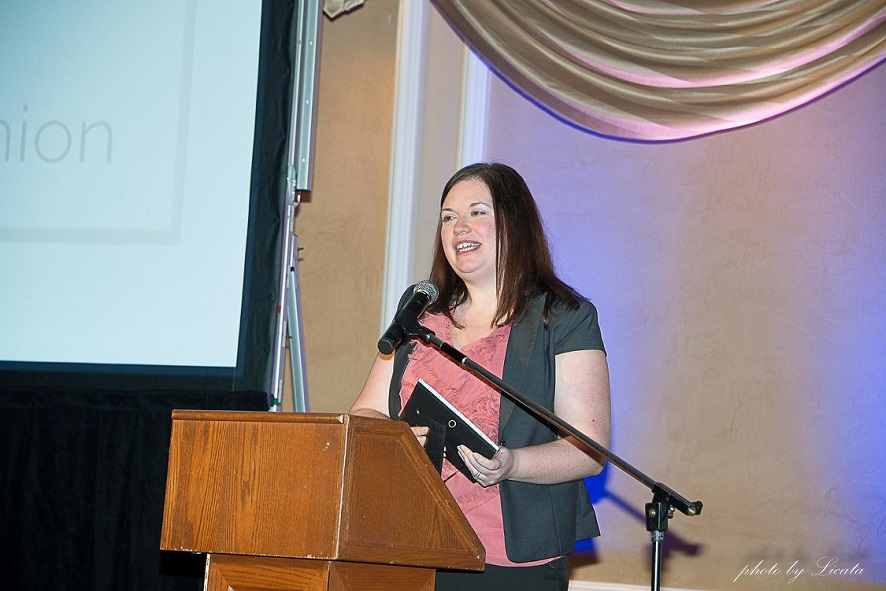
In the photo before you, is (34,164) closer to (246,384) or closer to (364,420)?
(246,384)

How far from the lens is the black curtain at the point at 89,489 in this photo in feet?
10.5

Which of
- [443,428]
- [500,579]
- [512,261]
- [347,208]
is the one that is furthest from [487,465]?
[347,208]

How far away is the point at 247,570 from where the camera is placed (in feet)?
5.14

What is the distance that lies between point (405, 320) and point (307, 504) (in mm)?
496

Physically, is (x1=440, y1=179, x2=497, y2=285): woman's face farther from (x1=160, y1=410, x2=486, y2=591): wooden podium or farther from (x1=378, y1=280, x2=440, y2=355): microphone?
(x1=160, y1=410, x2=486, y2=591): wooden podium

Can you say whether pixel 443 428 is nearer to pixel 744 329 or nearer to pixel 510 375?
pixel 510 375

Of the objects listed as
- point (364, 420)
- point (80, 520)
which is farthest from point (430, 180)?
point (364, 420)

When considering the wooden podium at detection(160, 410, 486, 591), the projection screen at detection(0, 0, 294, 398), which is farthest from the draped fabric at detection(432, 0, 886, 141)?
the wooden podium at detection(160, 410, 486, 591)

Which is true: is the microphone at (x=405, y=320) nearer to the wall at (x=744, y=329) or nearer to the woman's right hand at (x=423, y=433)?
the woman's right hand at (x=423, y=433)

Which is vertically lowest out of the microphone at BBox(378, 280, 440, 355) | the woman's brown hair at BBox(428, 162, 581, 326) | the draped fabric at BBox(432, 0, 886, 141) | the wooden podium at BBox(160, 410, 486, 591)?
the wooden podium at BBox(160, 410, 486, 591)

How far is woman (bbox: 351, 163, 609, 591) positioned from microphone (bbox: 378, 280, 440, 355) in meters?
0.20

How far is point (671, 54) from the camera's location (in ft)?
11.2

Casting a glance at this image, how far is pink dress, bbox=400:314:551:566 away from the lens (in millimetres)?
1978

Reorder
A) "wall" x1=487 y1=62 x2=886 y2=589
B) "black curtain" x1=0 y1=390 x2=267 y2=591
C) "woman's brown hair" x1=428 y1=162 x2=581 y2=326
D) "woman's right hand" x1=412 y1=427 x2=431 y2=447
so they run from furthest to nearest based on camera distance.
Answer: "wall" x1=487 y1=62 x2=886 y2=589
"black curtain" x1=0 y1=390 x2=267 y2=591
"woman's brown hair" x1=428 y1=162 x2=581 y2=326
"woman's right hand" x1=412 y1=427 x2=431 y2=447
